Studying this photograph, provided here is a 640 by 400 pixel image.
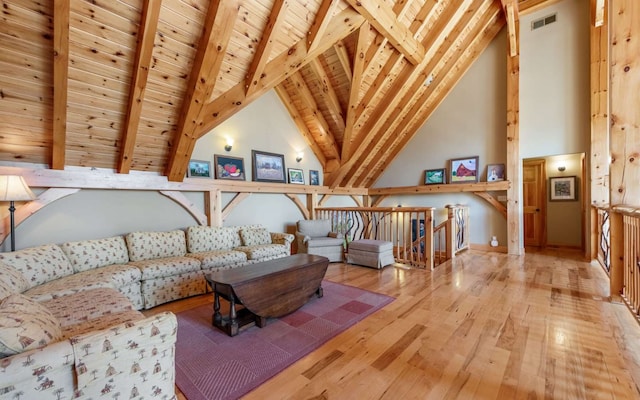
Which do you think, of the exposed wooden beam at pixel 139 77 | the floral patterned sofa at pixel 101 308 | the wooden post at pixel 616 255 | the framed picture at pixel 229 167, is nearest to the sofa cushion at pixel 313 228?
the floral patterned sofa at pixel 101 308

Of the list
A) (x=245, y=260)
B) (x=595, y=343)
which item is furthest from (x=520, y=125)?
(x=245, y=260)

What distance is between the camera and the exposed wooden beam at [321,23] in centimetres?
319

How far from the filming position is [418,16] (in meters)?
4.25

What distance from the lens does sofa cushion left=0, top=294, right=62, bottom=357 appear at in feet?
3.78

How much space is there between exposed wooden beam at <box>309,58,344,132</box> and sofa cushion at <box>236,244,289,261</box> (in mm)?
2596

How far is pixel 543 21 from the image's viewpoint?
5.41 m

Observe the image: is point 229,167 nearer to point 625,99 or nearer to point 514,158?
point 625,99

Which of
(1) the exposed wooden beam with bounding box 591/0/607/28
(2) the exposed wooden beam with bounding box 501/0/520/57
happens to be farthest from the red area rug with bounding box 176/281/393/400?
(1) the exposed wooden beam with bounding box 591/0/607/28

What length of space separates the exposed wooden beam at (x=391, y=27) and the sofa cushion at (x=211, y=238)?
365 centimetres

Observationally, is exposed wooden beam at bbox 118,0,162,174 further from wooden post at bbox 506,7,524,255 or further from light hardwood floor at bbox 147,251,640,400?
wooden post at bbox 506,7,524,255

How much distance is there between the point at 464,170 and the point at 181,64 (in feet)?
19.6

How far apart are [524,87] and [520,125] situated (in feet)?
2.55

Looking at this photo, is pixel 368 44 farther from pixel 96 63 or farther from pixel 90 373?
pixel 90 373

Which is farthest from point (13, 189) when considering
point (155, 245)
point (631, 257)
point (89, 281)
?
point (631, 257)
